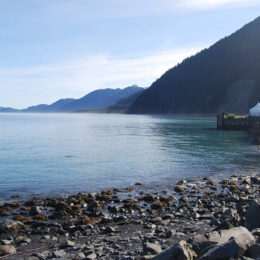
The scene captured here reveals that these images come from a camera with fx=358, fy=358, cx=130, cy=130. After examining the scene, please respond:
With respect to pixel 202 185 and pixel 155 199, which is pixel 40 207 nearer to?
pixel 155 199

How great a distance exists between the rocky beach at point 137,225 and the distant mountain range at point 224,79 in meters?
126

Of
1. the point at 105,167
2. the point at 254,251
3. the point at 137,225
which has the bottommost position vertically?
the point at 105,167

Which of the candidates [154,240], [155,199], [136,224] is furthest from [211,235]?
[155,199]

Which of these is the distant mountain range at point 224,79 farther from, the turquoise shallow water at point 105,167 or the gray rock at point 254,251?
the gray rock at point 254,251

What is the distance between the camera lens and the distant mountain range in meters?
146

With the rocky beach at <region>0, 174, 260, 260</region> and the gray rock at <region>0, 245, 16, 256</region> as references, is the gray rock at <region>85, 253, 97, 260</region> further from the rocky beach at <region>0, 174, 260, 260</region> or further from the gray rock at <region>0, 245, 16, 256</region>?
the gray rock at <region>0, 245, 16, 256</region>

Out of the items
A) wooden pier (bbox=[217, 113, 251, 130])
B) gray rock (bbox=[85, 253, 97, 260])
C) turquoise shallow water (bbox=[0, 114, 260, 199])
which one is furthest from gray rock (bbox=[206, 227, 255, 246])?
wooden pier (bbox=[217, 113, 251, 130])

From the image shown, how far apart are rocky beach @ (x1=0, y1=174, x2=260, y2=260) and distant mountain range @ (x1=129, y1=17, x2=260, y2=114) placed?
126 metres

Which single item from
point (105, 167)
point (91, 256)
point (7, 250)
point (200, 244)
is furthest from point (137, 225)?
point (105, 167)

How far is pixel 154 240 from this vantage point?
34.1 feet

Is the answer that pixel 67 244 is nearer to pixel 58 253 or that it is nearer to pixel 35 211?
pixel 58 253

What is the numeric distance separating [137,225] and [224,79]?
521 ft

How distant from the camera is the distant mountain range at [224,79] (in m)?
146

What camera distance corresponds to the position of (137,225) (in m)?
12.6
